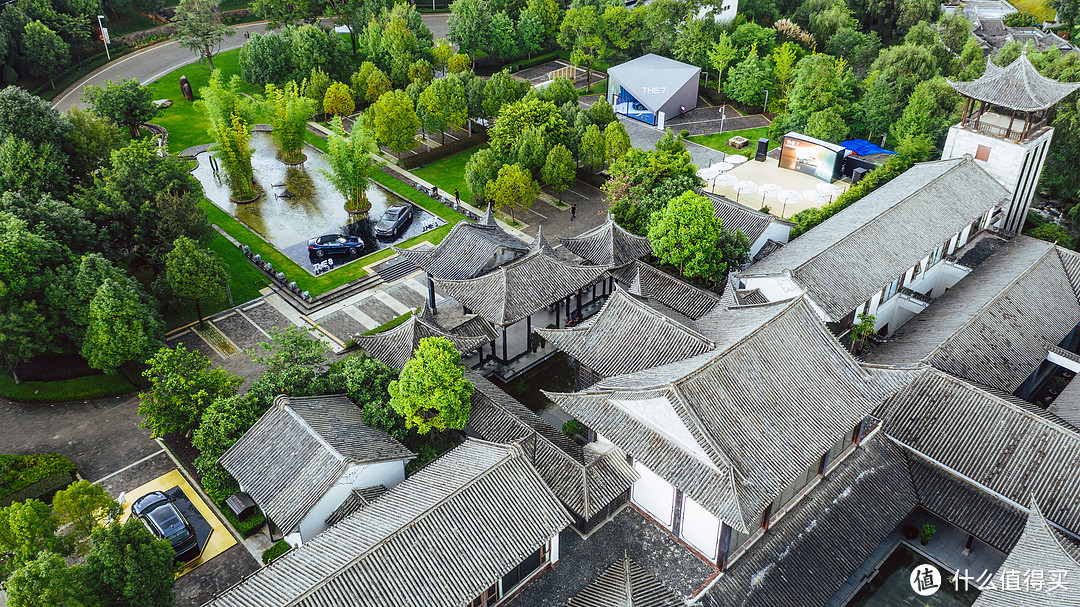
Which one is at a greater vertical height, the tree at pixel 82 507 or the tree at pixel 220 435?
the tree at pixel 82 507

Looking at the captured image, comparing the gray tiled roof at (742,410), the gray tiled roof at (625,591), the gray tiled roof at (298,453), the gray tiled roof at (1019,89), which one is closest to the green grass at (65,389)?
the gray tiled roof at (298,453)

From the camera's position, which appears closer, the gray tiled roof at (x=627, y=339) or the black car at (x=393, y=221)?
the gray tiled roof at (x=627, y=339)

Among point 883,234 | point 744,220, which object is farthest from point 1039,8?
point 883,234

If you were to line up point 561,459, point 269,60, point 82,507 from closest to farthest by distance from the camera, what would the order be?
1. point 82,507
2. point 561,459
3. point 269,60

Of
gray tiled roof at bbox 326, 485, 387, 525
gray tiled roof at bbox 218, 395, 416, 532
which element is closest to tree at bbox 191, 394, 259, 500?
gray tiled roof at bbox 218, 395, 416, 532

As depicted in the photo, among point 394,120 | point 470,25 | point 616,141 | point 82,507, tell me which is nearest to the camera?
point 82,507

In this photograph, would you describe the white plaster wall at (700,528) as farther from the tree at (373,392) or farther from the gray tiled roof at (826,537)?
the tree at (373,392)

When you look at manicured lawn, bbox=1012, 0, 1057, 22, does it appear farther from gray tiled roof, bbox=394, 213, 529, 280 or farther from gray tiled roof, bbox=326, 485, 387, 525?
gray tiled roof, bbox=326, 485, 387, 525

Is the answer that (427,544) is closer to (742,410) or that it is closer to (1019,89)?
(742,410)
